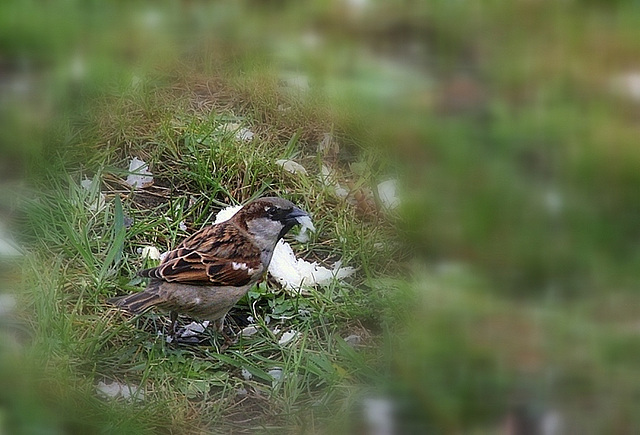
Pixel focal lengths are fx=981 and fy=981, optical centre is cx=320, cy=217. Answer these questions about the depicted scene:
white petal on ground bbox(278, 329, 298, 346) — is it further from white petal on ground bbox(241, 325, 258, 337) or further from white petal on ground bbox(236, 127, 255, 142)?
white petal on ground bbox(236, 127, 255, 142)

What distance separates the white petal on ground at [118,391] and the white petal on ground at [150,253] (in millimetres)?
592

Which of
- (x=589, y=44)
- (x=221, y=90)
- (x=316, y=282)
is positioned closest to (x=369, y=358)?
(x=316, y=282)

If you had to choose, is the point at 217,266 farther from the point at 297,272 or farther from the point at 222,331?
the point at 297,272

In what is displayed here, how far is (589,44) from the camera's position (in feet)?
16.5

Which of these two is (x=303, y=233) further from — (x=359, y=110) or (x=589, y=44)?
(x=589, y=44)

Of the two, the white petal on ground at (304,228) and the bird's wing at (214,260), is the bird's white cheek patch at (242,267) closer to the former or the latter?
the bird's wing at (214,260)

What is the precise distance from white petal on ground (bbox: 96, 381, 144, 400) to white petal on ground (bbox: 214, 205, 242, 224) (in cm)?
86

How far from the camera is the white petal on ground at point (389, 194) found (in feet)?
14.8

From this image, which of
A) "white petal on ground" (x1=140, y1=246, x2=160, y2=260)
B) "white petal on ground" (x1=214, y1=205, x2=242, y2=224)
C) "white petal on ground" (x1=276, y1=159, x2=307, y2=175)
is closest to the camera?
"white petal on ground" (x1=140, y1=246, x2=160, y2=260)

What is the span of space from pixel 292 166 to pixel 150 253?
0.77 meters

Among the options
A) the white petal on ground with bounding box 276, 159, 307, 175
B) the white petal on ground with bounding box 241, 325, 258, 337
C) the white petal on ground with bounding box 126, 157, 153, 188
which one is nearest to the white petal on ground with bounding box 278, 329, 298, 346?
the white petal on ground with bounding box 241, 325, 258, 337

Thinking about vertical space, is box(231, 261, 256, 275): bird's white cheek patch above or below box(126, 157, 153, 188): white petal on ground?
below

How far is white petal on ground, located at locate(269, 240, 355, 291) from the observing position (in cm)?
427

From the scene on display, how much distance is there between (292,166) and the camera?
14.7 feet
